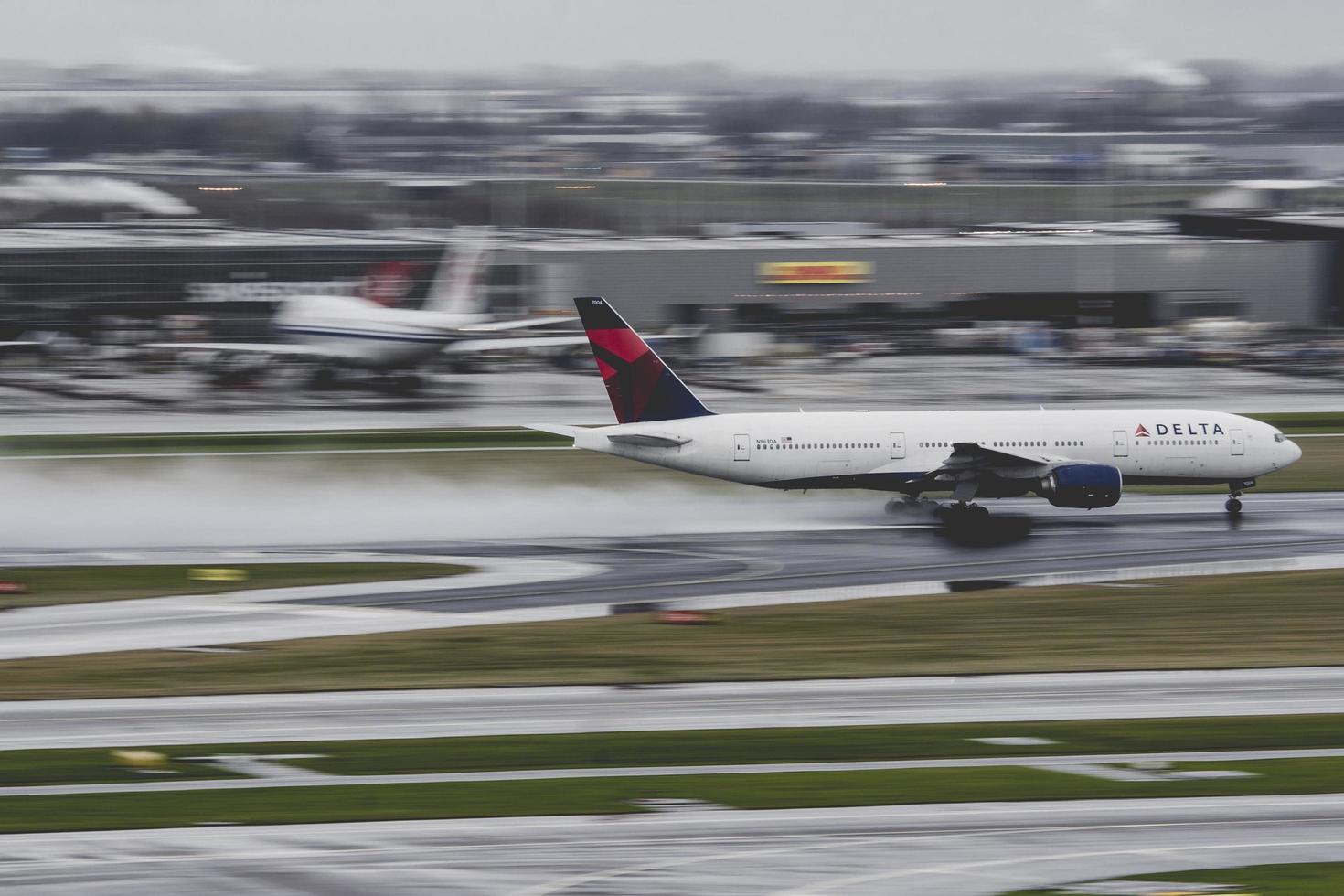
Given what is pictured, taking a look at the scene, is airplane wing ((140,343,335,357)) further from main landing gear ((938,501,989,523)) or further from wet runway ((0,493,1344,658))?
main landing gear ((938,501,989,523))

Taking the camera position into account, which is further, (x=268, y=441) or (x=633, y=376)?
(x=268, y=441)

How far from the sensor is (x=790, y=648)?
3269cm

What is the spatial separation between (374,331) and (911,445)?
147 feet

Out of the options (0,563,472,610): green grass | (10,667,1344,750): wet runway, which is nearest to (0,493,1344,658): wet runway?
(0,563,472,610): green grass

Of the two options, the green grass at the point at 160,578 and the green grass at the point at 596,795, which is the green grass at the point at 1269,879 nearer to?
the green grass at the point at 596,795

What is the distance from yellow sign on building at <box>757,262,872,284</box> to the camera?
122 metres

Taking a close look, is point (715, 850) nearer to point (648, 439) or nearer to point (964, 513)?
point (648, 439)

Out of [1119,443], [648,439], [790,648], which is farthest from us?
[1119,443]

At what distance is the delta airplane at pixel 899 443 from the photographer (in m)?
48.8

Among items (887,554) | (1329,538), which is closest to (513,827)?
(887,554)

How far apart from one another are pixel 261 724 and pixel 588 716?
239 inches

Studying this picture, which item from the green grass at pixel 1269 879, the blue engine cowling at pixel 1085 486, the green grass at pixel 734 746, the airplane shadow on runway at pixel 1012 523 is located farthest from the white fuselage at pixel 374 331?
the green grass at pixel 1269 879

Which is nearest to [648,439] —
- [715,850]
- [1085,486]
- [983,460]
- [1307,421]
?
[983,460]

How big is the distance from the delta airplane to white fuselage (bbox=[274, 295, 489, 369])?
3630 centimetres
